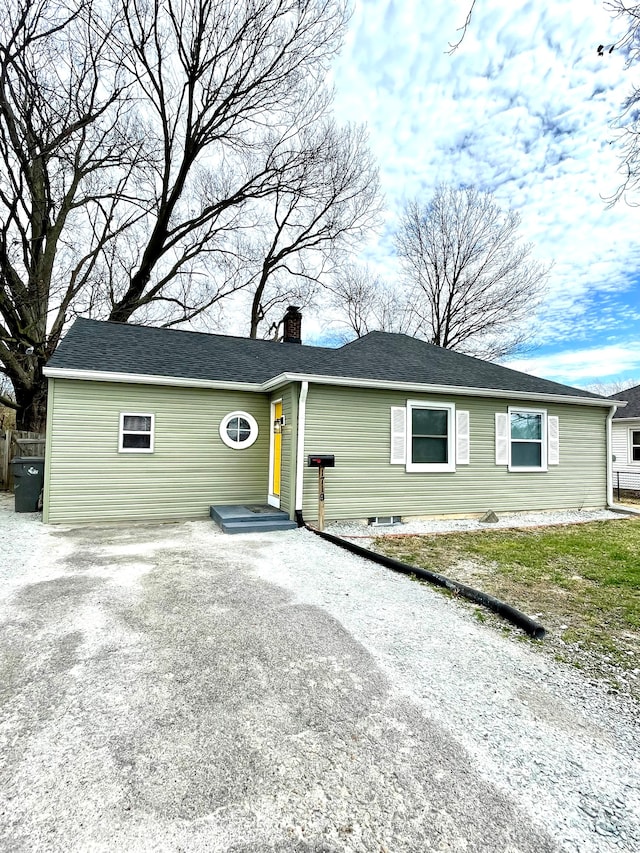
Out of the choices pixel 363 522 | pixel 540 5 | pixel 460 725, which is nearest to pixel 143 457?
pixel 363 522

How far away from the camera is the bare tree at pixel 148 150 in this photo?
1076cm

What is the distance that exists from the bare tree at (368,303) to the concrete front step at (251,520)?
587 inches

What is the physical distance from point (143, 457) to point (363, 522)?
4038mm

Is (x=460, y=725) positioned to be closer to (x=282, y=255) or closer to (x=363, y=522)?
(x=363, y=522)

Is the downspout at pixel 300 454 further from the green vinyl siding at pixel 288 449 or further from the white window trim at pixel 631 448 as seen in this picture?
the white window trim at pixel 631 448

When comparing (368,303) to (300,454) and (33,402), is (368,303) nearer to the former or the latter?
→ (33,402)

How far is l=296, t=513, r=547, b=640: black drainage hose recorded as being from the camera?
3.15 m

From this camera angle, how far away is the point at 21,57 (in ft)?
34.1

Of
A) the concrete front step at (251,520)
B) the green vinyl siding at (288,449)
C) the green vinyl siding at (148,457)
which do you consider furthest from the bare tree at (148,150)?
the green vinyl siding at (288,449)

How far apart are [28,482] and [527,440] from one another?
9867 mm

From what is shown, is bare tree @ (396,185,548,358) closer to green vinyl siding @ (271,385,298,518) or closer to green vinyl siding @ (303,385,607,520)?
green vinyl siding @ (303,385,607,520)

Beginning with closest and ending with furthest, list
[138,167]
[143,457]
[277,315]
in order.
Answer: [143,457] → [138,167] → [277,315]

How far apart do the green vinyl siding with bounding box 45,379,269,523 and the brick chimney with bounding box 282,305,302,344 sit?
375 cm

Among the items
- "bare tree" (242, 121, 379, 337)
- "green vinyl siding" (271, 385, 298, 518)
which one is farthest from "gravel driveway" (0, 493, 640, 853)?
"bare tree" (242, 121, 379, 337)
